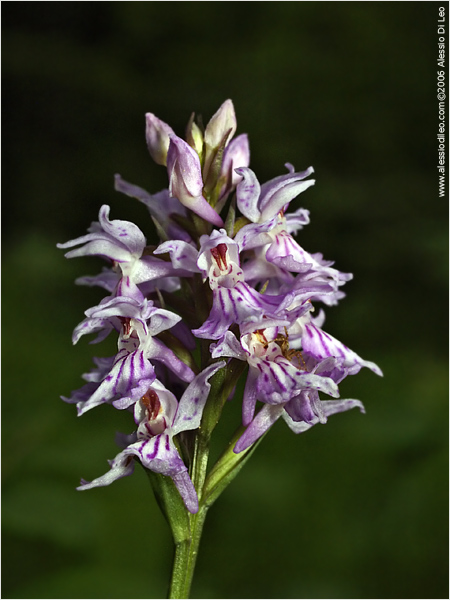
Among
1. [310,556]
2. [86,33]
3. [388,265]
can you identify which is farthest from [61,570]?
[86,33]

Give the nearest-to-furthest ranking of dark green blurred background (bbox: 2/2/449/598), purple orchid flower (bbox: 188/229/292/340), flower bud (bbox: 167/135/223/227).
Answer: purple orchid flower (bbox: 188/229/292/340) < flower bud (bbox: 167/135/223/227) < dark green blurred background (bbox: 2/2/449/598)

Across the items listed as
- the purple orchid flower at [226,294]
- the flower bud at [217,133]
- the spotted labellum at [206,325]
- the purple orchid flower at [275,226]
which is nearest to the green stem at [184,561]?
the spotted labellum at [206,325]

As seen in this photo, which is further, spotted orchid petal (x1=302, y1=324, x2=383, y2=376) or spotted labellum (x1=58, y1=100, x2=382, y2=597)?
spotted orchid petal (x1=302, y1=324, x2=383, y2=376)

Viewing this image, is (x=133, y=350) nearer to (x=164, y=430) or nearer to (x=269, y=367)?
(x=164, y=430)

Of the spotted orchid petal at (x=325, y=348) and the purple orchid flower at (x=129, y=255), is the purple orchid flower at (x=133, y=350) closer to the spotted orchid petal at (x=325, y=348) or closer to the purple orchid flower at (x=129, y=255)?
the purple orchid flower at (x=129, y=255)

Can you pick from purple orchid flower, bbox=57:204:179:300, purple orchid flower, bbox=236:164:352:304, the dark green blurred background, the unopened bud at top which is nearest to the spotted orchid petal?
purple orchid flower, bbox=236:164:352:304

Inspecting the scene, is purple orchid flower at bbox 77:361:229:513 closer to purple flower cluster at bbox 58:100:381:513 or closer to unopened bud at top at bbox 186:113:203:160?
purple flower cluster at bbox 58:100:381:513
